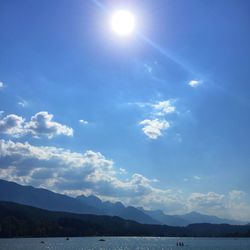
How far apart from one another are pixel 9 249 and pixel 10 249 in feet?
1.72

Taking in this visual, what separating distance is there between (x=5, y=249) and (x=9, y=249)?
241 centimetres

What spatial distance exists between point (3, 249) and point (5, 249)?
0.97 metres

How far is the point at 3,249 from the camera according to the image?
158875 millimetres

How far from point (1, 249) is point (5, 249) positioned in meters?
2.33

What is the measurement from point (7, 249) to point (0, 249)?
4.23 metres

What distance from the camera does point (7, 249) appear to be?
518 ft

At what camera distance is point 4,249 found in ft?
521

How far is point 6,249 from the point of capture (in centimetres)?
15812

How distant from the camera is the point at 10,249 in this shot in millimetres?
156875

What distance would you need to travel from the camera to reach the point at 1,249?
15975 centimetres

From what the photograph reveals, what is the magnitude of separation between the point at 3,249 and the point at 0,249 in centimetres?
202

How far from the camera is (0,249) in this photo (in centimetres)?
16012

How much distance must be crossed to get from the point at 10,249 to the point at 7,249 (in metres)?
1.67

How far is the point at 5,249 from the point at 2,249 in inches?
62.7
